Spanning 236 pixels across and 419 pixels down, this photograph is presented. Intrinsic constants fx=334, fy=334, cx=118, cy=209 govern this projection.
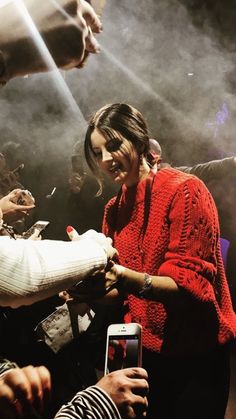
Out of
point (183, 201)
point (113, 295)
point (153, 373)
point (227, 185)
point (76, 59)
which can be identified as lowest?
point (227, 185)

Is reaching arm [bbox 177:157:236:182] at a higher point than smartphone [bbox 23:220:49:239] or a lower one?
lower

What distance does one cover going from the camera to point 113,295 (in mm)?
1664

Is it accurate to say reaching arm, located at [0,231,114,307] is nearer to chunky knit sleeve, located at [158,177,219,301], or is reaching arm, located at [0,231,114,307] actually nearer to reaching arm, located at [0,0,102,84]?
chunky knit sleeve, located at [158,177,219,301]

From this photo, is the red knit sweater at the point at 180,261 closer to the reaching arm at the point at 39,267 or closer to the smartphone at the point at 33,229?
the reaching arm at the point at 39,267

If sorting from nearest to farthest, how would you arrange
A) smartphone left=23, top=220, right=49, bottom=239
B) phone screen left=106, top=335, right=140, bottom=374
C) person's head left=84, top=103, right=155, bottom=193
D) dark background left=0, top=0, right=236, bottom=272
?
1. phone screen left=106, top=335, right=140, bottom=374
2. person's head left=84, top=103, right=155, bottom=193
3. smartphone left=23, top=220, right=49, bottom=239
4. dark background left=0, top=0, right=236, bottom=272

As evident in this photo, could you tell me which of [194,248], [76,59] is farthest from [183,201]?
[76,59]

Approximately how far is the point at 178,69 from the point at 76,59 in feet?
14.3

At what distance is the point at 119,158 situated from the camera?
181 cm

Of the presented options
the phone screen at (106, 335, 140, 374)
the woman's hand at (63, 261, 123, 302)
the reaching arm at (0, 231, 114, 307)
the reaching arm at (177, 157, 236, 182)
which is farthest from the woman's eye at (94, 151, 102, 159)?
the reaching arm at (177, 157, 236, 182)

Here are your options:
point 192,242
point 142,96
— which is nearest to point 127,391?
point 192,242

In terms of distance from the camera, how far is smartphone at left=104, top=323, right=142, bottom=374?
4.46 ft

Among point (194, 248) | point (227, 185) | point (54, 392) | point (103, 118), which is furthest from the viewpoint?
point (227, 185)

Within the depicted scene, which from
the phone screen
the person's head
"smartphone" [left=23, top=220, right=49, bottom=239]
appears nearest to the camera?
the phone screen

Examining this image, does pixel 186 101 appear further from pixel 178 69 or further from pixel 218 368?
pixel 218 368
